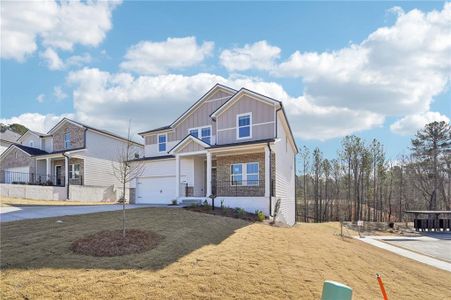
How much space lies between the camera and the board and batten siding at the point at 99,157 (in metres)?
30.6

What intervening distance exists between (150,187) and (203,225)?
46.3ft

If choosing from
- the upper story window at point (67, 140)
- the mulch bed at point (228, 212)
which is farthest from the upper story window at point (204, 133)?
the upper story window at point (67, 140)

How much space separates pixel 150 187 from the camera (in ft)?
84.6

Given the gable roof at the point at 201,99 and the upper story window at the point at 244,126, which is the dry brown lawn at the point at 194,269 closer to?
the upper story window at the point at 244,126

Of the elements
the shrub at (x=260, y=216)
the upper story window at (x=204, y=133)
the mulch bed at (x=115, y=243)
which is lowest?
the shrub at (x=260, y=216)

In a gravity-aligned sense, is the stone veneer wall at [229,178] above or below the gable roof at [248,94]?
below

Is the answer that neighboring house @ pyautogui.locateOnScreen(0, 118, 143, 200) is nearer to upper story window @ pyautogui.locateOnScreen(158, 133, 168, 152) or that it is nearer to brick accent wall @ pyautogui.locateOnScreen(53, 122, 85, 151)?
brick accent wall @ pyautogui.locateOnScreen(53, 122, 85, 151)

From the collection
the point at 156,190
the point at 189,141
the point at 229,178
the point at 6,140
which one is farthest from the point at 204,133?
the point at 6,140

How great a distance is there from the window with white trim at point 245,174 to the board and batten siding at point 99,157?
49.1ft

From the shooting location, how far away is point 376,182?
42.8m

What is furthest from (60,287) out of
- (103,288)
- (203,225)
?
(203,225)

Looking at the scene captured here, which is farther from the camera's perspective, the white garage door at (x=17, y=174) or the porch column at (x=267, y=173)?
the white garage door at (x=17, y=174)

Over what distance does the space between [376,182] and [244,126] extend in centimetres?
2888

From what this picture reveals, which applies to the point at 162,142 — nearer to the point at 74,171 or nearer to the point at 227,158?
the point at 227,158
